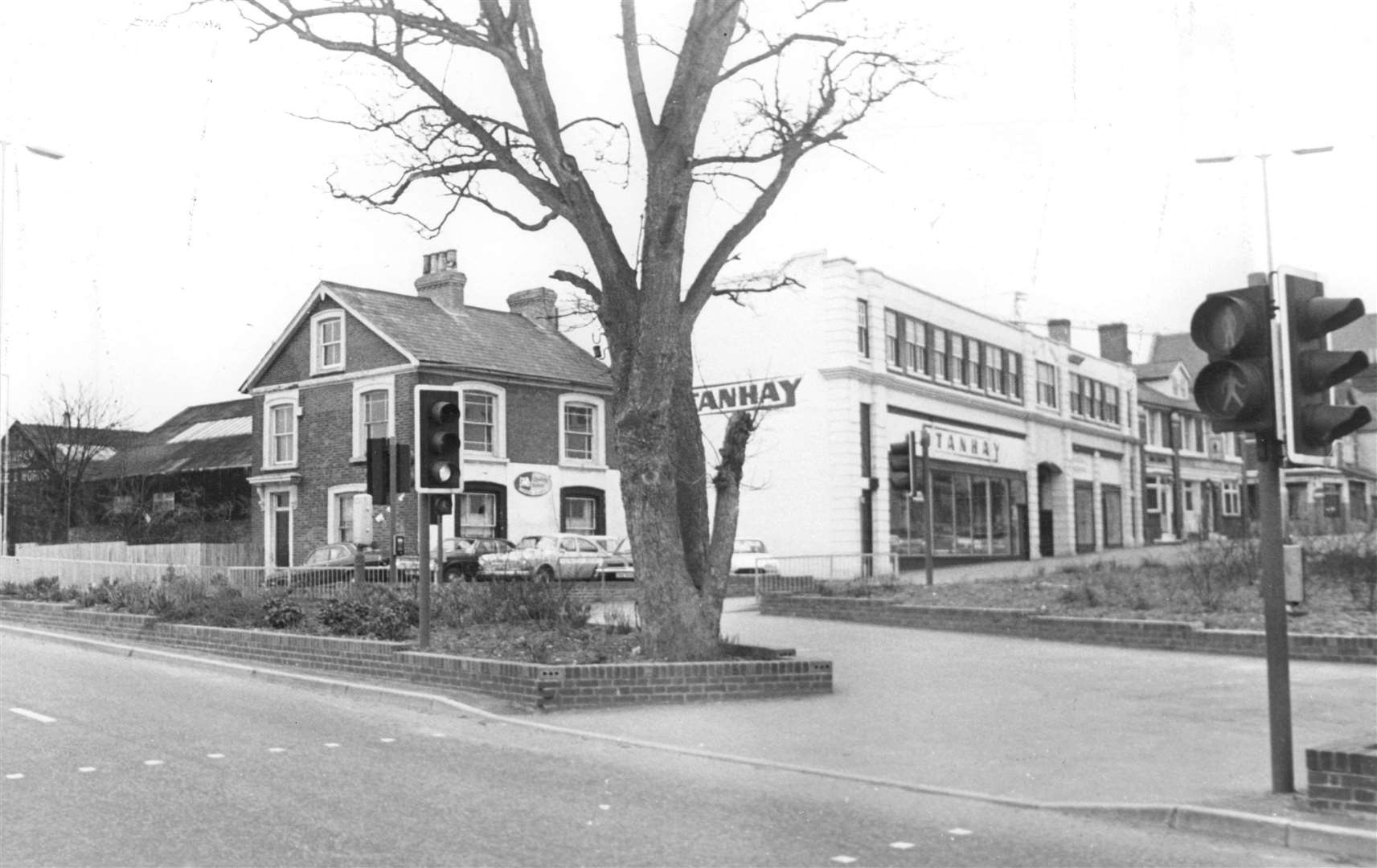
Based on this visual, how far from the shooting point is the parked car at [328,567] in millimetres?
26281

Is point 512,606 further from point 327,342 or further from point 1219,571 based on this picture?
point 327,342

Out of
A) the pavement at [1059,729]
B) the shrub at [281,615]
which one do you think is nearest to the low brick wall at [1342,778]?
the pavement at [1059,729]

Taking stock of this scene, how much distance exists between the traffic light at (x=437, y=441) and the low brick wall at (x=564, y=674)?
1.89 meters

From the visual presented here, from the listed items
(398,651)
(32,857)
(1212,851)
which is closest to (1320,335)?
(1212,851)

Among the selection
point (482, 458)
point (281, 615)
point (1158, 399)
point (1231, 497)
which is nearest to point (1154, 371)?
point (1158, 399)

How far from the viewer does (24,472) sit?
52156 millimetres

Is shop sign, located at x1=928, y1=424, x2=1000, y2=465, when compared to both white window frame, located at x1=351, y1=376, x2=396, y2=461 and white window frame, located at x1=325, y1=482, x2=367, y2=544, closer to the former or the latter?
white window frame, located at x1=351, y1=376, x2=396, y2=461

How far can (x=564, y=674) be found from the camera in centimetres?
1284

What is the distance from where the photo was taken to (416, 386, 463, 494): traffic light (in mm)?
14711

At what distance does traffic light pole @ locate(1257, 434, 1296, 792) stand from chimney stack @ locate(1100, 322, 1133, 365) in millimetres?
54089

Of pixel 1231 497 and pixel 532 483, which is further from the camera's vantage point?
pixel 1231 497

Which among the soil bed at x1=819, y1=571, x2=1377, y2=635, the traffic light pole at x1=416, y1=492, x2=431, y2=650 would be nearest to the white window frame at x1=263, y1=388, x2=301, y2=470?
the soil bed at x1=819, y1=571, x2=1377, y2=635

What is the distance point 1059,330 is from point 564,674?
4496 cm

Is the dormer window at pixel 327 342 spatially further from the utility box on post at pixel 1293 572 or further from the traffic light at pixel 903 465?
the utility box on post at pixel 1293 572
